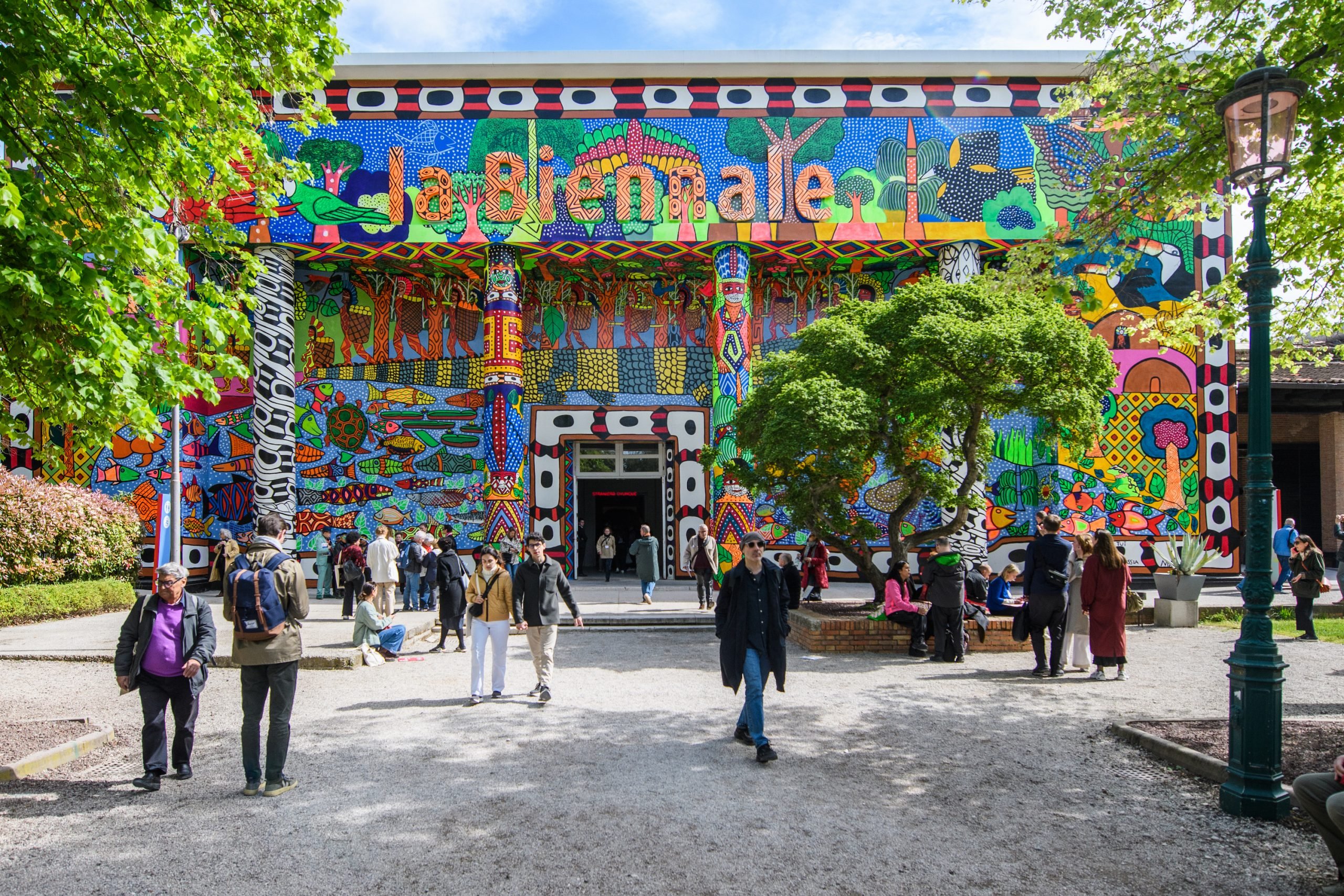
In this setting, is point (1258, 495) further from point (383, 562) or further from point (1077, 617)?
point (383, 562)

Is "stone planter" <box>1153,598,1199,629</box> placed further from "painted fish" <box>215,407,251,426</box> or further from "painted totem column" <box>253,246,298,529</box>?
"painted fish" <box>215,407,251,426</box>

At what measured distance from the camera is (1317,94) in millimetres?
6898

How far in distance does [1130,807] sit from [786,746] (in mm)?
2374

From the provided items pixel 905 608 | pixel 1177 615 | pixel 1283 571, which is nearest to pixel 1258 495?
pixel 905 608

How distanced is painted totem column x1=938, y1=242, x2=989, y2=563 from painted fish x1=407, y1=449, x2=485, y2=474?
1096 centimetres

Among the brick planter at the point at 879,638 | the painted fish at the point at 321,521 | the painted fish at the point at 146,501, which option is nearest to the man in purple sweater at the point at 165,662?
the brick planter at the point at 879,638

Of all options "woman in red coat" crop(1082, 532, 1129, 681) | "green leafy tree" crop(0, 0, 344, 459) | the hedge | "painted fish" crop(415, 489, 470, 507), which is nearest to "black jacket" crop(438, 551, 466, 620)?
"green leafy tree" crop(0, 0, 344, 459)

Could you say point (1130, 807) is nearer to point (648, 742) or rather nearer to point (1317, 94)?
point (648, 742)

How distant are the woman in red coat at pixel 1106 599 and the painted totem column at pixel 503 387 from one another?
12.6m

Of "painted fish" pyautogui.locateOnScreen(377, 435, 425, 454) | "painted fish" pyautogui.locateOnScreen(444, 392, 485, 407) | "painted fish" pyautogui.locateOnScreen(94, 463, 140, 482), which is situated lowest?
"painted fish" pyautogui.locateOnScreen(94, 463, 140, 482)

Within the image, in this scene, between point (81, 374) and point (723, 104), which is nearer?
point (81, 374)

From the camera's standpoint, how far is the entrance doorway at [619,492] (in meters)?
21.9

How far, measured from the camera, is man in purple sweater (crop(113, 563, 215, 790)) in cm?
588

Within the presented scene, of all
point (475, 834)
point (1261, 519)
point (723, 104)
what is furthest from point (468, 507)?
point (1261, 519)
